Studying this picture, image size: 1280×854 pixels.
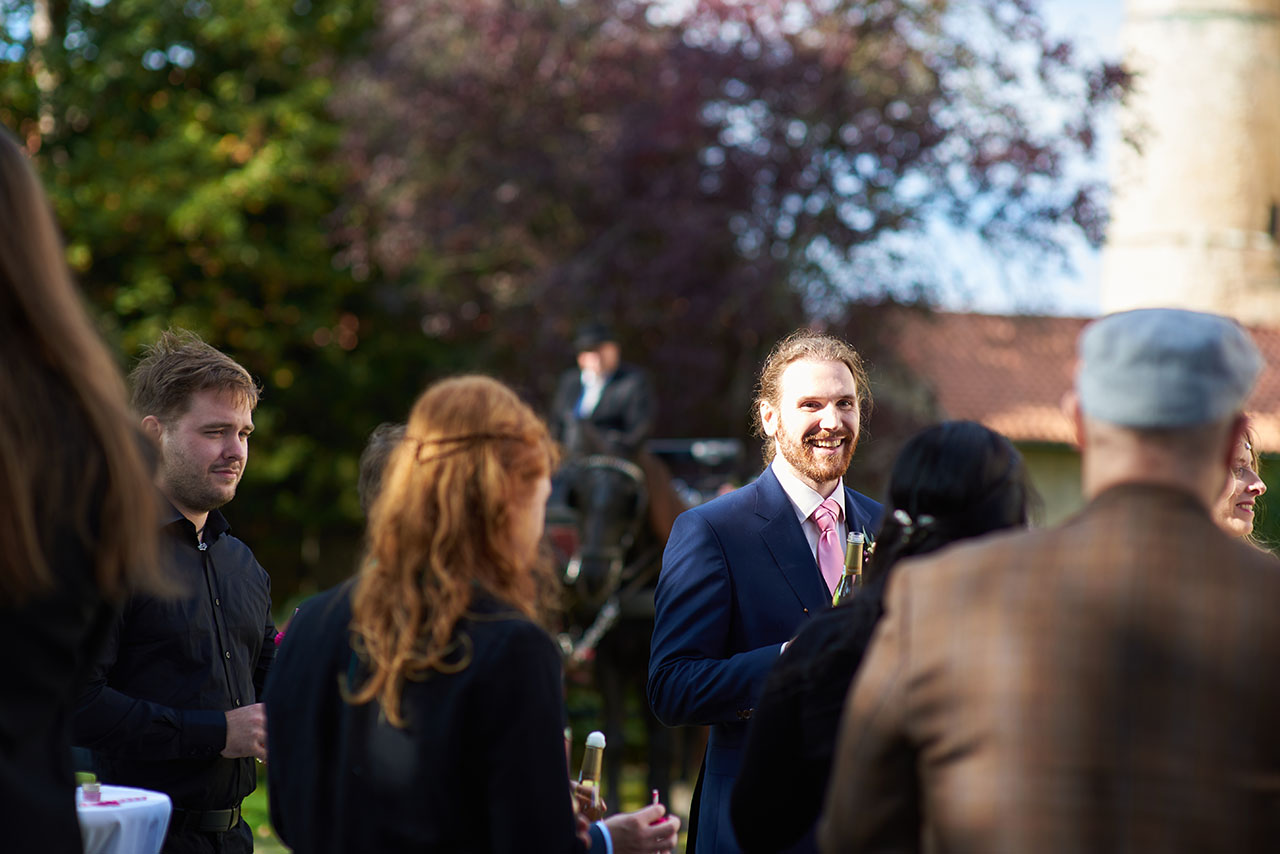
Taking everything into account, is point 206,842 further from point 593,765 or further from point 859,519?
point 859,519

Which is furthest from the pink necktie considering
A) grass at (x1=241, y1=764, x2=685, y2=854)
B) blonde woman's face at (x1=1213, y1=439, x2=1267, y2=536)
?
grass at (x1=241, y1=764, x2=685, y2=854)

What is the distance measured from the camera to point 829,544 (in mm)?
3533

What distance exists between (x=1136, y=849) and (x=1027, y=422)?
24.8 meters

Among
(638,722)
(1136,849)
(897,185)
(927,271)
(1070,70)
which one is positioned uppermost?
(1070,70)

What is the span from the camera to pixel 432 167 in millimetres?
16844

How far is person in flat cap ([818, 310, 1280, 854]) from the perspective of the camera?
1.65 meters

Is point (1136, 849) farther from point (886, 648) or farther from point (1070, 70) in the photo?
point (1070, 70)

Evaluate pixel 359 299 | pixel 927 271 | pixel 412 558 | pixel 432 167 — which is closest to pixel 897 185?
pixel 927 271

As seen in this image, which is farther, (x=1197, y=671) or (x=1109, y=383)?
(x=1109, y=383)

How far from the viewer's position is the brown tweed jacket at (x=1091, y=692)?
165 centimetres

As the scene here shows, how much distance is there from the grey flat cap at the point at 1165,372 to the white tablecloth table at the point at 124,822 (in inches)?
77.8

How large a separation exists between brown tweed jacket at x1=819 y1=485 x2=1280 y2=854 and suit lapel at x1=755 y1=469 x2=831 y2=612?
5.19ft

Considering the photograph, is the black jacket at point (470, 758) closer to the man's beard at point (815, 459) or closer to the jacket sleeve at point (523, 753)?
the jacket sleeve at point (523, 753)

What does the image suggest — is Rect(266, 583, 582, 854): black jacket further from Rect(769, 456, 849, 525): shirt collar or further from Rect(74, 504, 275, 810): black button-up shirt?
Rect(769, 456, 849, 525): shirt collar
